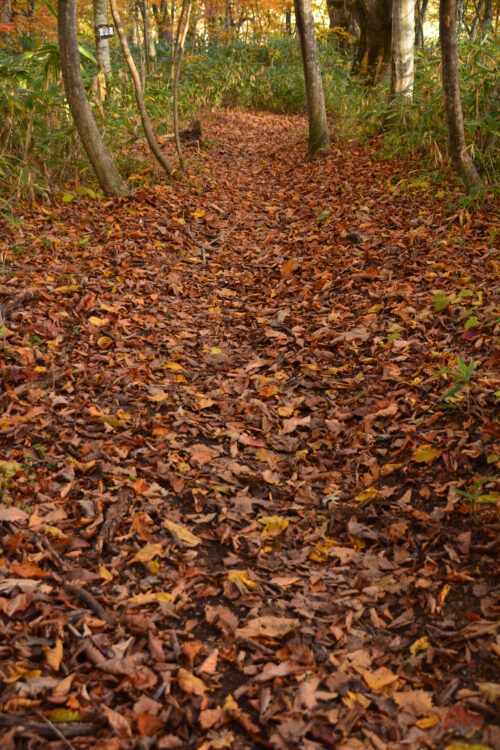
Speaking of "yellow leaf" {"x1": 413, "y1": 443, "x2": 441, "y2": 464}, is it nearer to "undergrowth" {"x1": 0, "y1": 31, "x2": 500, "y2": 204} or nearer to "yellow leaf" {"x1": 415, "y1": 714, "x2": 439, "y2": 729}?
"yellow leaf" {"x1": 415, "y1": 714, "x2": 439, "y2": 729}

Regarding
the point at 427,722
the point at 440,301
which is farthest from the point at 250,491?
the point at 440,301

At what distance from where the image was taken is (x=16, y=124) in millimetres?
6500

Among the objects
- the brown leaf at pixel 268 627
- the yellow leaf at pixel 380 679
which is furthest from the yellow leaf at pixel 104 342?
the yellow leaf at pixel 380 679

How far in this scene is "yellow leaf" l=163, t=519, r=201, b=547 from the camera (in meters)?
2.76

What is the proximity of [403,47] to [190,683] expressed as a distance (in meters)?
8.62

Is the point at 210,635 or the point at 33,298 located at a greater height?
the point at 33,298

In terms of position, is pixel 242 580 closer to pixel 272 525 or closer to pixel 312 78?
pixel 272 525

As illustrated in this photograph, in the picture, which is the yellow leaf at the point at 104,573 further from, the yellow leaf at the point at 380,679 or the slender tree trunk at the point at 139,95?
the slender tree trunk at the point at 139,95

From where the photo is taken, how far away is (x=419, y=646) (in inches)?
87.7

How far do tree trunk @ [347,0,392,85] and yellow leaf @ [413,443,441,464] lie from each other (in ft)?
35.5

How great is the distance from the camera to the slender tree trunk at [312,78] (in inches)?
339

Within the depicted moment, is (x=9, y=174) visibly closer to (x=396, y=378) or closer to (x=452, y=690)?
(x=396, y=378)

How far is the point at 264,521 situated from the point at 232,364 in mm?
1735

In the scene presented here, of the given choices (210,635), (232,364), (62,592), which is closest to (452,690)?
(210,635)
